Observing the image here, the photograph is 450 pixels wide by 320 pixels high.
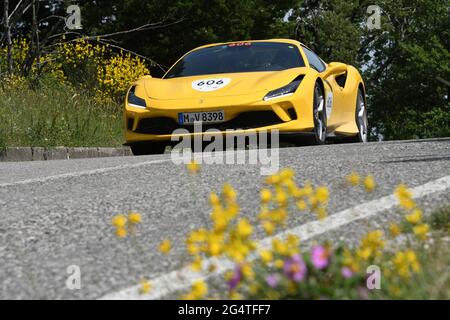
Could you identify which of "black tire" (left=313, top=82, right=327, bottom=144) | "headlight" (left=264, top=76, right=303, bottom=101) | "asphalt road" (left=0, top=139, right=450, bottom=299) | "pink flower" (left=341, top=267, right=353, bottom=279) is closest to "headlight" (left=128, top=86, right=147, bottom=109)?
"headlight" (left=264, top=76, right=303, bottom=101)

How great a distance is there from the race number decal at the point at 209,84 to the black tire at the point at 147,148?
71 cm

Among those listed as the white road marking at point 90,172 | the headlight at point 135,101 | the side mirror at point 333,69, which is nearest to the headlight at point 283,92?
the side mirror at point 333,69

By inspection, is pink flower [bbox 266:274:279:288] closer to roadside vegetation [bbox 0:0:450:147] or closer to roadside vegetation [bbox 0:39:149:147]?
roadside vegetation [bbox 0:0:450:147]

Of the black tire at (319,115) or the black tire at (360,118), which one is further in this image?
the black tire at (360,118)

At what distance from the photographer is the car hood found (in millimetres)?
10438

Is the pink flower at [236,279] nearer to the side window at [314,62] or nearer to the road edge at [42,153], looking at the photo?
the side window at [314,62]

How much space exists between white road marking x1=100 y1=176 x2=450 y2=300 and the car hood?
4.28 meters

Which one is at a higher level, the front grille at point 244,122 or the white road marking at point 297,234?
the white road marking at point 297,234

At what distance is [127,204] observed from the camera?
239 inches

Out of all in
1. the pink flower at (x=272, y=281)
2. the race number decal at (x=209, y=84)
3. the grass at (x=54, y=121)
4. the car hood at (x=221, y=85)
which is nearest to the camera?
the pink flower at (x=272, y=281)

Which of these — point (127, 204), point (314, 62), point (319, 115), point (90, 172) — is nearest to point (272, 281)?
point (127, 204)

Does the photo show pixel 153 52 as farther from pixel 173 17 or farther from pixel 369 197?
pixel 369 197

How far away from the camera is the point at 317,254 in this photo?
11.5 feet

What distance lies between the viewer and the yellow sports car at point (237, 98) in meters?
10.3
